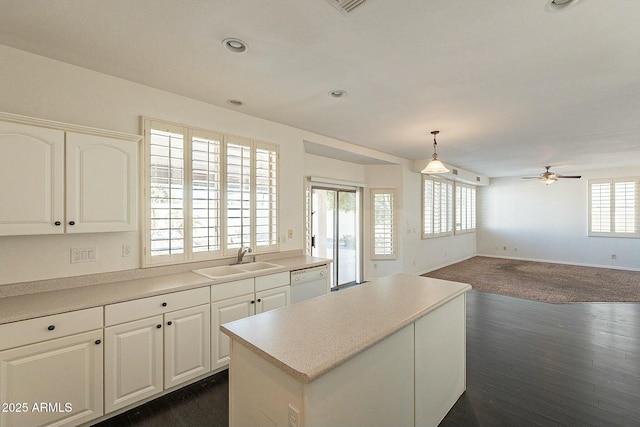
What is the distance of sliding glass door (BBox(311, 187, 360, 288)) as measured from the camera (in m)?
5.24

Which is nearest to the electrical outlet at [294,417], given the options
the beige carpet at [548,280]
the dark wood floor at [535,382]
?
the dark wood floor at [535,382]

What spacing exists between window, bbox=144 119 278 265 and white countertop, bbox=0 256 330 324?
278mm

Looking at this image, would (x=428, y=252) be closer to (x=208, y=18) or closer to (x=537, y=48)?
(x=537, y=48)

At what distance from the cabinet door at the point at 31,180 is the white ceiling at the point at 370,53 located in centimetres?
70

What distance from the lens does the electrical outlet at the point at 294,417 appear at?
112 cm

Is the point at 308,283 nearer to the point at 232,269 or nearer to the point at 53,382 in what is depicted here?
the point at 232,269

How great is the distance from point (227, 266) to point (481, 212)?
9.60 m

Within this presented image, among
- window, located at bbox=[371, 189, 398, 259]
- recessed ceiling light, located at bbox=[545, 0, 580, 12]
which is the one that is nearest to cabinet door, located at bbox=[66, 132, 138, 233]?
recessed ceiling light, located at bbox=[545, 0, 580, 12]

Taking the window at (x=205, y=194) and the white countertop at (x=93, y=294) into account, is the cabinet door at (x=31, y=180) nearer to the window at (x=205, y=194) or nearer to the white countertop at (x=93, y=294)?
the white countertop at (x=93, y=294)

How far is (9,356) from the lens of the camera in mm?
1634

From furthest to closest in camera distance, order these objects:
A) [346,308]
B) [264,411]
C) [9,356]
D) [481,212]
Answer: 1. [481,212]
2. [346,308]
3. [9,356]
4. [264,411]

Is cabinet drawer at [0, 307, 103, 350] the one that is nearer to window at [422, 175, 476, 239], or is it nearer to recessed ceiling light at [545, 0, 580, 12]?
recessed ceiling light at [545, 0, 580, 12]

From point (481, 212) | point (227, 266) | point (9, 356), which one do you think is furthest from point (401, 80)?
point (481, 212)

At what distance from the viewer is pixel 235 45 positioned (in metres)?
2.01
